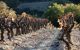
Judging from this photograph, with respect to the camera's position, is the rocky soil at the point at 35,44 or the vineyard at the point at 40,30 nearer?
the rocky soil at the point at 35,44

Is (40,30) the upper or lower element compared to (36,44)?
lower

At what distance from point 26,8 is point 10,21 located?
74.5m

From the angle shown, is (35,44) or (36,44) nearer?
(35,44)

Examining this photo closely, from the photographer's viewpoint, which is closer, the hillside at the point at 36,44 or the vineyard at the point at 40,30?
the hillside at the point at 36,44

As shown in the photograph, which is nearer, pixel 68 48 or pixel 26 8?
pixel 68 48

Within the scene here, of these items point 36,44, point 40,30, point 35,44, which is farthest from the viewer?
point 40,30

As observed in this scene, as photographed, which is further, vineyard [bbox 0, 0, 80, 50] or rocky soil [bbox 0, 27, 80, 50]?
vineyard [bbox 0, 0, 80, 50]

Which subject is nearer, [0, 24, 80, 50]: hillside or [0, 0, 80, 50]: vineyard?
[0, 24, 80, 50]: hillside

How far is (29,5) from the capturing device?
12350cm

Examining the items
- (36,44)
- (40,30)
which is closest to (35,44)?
(36,44)

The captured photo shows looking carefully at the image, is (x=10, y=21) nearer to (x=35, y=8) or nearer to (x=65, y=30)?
(x=65, y=30)

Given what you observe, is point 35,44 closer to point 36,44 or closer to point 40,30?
point 36,44

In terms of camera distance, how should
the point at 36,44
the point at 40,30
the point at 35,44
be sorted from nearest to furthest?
the point at 35,44, the point at 36,44, the point at 40,30

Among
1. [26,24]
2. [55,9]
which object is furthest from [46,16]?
[26,24]
